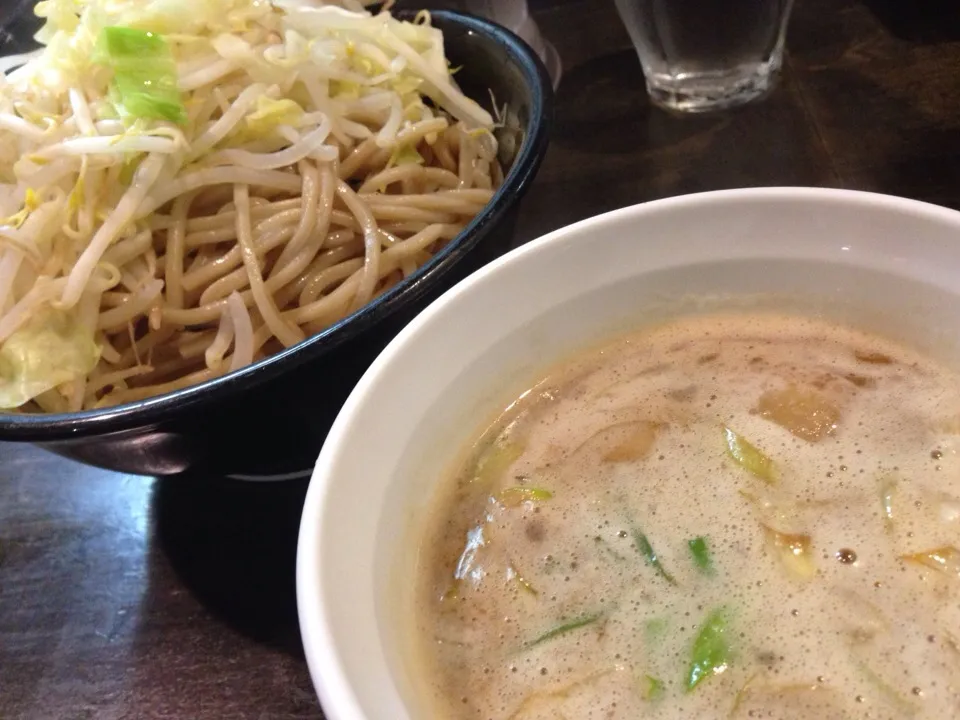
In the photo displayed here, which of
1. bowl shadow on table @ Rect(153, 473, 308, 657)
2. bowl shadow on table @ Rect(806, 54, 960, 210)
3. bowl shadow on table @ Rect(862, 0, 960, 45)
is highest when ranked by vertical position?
bowl shadow on table @ Rect(862, 0, 960, 45)

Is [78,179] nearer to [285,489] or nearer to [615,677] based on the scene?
[285,489]

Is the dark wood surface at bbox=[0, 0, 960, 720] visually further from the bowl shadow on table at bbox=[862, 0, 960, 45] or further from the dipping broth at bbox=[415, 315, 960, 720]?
the dipping broth at bbox=[415, 315, 960, 720]

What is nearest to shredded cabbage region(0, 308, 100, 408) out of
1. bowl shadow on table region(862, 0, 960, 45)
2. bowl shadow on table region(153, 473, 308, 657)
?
bowl shadow on table region(153, 473, 308, 657)

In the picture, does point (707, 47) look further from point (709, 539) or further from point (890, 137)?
point (709, 539)

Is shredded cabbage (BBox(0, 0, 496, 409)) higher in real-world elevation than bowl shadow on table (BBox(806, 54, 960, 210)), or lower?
higher

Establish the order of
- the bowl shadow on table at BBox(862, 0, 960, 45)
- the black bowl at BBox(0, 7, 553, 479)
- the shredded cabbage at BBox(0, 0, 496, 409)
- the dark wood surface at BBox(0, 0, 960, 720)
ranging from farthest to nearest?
the bowl shadow on table at BBox(862, 0, 960, 45) → the shredded cabbage at BBox(0, 0, 496, 409) → the dark wood surface at BBox(0, 0, 960, 720) → the black bowl at BBox(0, 7, 553, 479)

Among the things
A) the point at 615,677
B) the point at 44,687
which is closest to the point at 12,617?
the point at 44,687

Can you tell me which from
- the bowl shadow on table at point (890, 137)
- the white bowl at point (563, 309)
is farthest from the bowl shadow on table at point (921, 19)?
the white bowl at point (563, 309)

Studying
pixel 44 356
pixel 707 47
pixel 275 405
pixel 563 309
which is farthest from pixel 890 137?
pixel 44 356

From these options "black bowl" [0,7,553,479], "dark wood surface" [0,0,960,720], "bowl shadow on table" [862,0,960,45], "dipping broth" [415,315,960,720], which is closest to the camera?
"dipping broth" [415,315,960,720]
